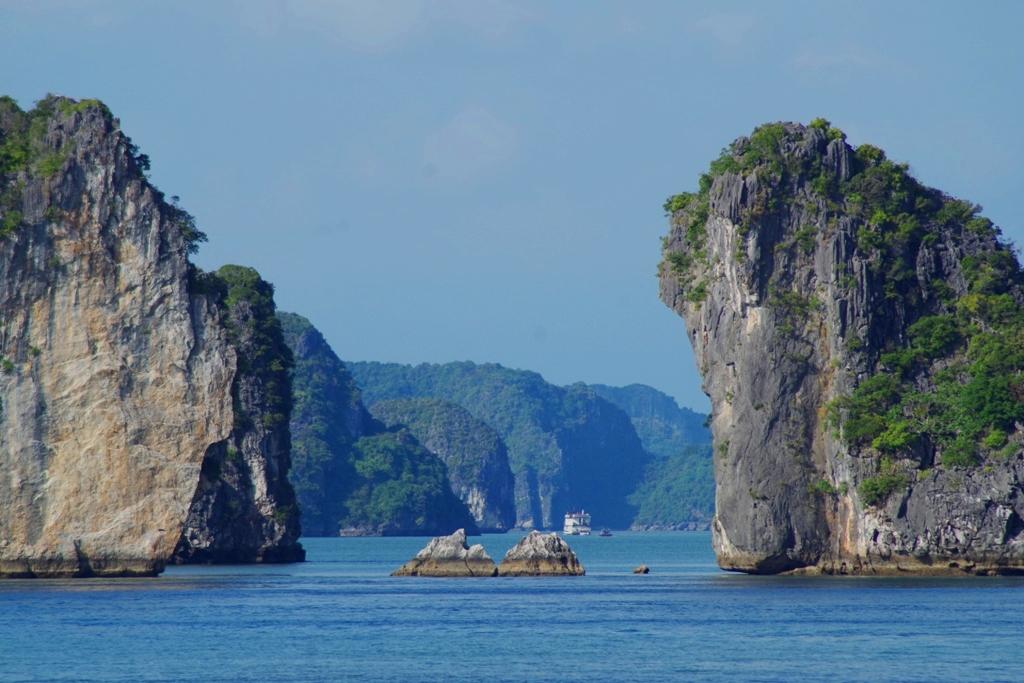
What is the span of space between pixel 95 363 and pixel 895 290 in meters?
28.3

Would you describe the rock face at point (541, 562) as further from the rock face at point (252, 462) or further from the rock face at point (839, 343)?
the rock face at point (252, 462)

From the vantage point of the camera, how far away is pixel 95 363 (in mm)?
60938

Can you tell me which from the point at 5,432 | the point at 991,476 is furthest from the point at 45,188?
the point at 991,476

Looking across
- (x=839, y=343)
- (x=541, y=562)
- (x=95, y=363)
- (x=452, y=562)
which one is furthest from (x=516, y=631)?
(x=452, y=562)

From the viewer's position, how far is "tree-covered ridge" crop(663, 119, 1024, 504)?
66688 millimetres

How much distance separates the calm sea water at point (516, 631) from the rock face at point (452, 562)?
6.08m

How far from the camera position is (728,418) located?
7169cm

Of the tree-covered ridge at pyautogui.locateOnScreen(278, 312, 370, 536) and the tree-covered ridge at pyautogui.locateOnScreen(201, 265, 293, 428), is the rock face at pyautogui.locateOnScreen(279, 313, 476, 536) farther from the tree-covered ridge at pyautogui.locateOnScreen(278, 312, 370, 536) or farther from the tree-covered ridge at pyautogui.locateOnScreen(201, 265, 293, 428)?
the tree-covered ridge at pyautogui.locateOnScreen(201, 265, 293, 428)

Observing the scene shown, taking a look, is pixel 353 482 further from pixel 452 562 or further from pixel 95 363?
pixel 95 363

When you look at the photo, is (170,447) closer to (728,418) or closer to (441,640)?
(441,640)

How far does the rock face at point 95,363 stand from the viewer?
60.6 metres

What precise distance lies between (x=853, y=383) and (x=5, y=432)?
28.9 m

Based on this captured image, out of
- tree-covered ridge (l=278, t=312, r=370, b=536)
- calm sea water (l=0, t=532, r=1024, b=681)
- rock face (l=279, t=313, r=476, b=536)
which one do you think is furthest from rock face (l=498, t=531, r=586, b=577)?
rock face (l=279, t=313, r=476, b=536)

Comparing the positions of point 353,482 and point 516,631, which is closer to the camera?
point 516,631
